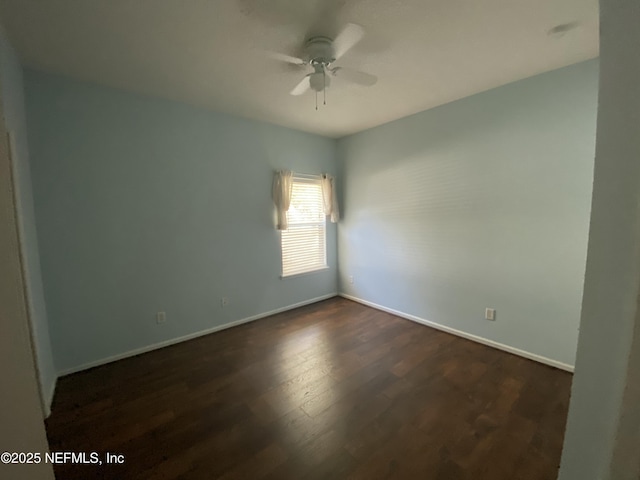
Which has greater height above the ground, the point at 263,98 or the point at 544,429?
the point at 263,98

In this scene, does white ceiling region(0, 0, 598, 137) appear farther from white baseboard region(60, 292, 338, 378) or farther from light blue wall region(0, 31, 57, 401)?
white baseboard region(60, 292, 338, 378)

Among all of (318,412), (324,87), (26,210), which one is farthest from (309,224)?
(26,210)

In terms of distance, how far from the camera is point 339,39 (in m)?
1.71

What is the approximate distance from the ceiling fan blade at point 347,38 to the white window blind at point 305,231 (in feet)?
6.51

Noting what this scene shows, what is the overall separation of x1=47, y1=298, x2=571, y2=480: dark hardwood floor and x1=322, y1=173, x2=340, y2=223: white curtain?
6.66ft

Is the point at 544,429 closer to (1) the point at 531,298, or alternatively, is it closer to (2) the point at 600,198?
(1) the point at 531,298

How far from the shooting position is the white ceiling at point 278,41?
146 centimetres

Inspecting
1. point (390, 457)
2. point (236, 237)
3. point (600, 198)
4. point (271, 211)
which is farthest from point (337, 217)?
point (600, 198)

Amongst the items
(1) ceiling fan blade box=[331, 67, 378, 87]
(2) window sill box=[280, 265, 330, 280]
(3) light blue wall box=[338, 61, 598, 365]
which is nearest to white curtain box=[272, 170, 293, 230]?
(2) window sill box=[280, 265, 330, 280]

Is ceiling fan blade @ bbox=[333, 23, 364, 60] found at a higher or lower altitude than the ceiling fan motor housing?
higher

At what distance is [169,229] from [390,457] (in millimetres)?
2791

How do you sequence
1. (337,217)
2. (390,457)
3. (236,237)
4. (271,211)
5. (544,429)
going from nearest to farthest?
1. (390,457)
2. (544,429)
3. (236,237)
4. (271,211)
5. (337,217)

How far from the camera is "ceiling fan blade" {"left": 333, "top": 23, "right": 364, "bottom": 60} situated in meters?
1.62

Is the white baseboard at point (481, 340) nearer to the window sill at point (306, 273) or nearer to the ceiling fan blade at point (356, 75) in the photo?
the window sill at point (306, 273)
